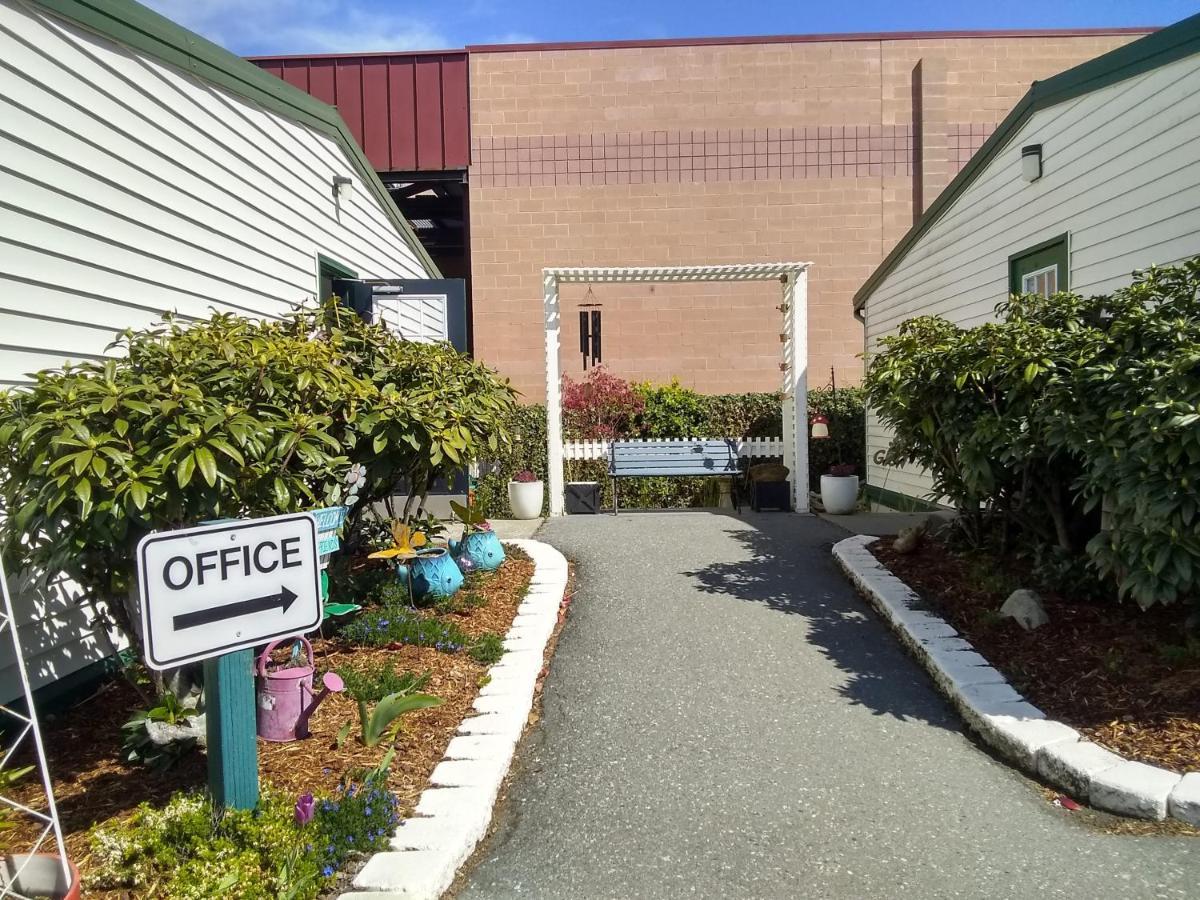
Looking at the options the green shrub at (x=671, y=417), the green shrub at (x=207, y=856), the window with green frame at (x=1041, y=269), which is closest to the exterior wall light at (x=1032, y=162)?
the window with green frame at (x=1041, y=269)

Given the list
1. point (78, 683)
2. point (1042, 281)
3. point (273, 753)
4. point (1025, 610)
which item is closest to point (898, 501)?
point (1042, 281)

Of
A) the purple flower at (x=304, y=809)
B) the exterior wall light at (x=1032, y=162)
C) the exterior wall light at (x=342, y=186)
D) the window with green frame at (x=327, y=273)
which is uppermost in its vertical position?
the exterior wall light at (x=342, y=186)

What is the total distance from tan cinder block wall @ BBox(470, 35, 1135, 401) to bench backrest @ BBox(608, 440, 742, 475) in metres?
4.56

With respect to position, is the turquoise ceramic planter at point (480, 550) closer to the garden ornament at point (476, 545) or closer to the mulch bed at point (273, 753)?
the garden ornament at point (476, 545)

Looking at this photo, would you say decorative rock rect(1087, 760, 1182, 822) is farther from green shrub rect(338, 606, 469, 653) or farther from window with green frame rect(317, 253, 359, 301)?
window with green frame rect(317, 253, 359, 301)

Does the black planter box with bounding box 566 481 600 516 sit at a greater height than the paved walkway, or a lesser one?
greater

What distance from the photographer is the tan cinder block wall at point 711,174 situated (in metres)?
14.4

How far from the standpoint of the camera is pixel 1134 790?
10.9 ft

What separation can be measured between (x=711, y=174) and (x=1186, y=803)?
12.9 m

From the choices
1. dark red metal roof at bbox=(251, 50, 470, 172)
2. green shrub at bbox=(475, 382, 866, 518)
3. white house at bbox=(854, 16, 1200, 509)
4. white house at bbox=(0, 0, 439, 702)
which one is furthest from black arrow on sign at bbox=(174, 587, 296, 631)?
dark red metal roof at bbox=(251, 50, 470, 172)

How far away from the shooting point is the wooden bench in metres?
10.3

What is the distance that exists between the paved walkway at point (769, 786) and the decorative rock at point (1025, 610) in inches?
31.0

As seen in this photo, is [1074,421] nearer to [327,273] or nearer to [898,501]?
[898,501]

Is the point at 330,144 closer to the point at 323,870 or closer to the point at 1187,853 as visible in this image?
the point at 323,870
